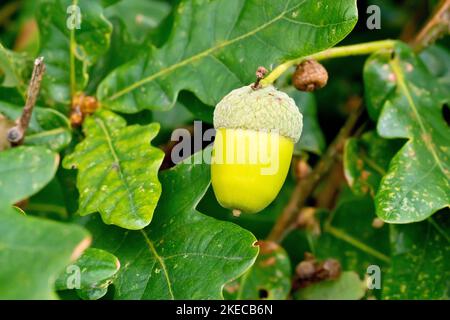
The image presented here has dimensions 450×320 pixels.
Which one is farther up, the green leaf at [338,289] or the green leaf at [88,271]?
the green leaf at [88,271]

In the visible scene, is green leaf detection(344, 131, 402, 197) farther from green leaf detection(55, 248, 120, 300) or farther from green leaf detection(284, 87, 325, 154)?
green leaf detection(55, 248, 120, 300)

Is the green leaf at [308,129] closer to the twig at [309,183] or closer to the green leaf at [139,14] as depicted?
the twig at [309,183]

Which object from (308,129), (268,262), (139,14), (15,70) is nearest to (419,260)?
(268,262)

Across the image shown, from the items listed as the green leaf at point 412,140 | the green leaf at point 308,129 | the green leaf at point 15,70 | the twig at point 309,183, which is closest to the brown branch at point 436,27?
the green leaf at point 412,140

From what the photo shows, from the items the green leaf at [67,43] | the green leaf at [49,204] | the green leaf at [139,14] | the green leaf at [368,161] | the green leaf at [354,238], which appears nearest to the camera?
the green leaf at [67,43]

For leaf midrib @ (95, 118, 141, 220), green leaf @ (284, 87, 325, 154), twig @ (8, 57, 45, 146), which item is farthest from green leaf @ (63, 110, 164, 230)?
green leaf @ (284, 87, 325, 154)

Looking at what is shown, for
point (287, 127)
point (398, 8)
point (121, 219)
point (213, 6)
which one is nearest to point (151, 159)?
point (121, 219)
